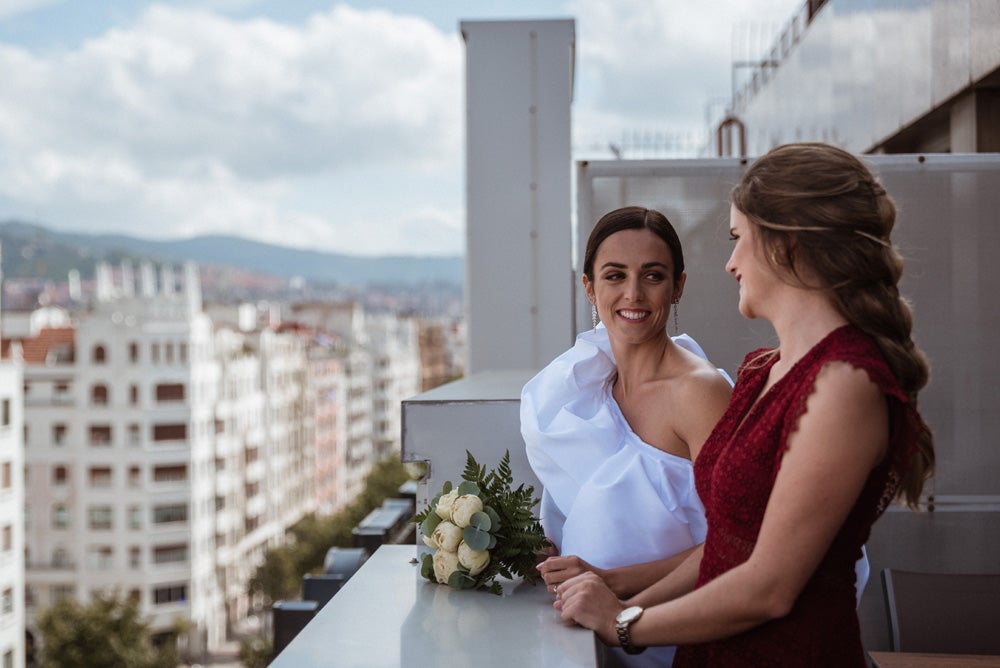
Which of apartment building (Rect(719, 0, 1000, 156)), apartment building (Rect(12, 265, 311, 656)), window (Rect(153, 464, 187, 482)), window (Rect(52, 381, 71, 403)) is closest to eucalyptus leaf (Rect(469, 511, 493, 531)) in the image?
apartment building (Rect(719, 0, 1000, 156))

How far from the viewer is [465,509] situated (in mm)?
2146

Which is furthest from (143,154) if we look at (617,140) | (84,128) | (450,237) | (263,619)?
(617,140)

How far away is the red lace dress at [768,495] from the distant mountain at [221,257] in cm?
11872

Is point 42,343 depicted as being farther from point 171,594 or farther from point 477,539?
point 477,539

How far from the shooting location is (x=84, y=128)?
164m

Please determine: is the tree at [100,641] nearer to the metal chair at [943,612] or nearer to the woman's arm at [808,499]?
the metal chair at [943,612]

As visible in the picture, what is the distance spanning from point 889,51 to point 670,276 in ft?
18.3

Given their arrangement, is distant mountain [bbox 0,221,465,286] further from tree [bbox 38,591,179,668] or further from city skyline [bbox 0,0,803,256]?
tree [bbox 38,591,179,668]

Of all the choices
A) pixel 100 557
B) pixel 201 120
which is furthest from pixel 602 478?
pixel 201 120

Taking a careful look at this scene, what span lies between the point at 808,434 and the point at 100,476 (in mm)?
59263

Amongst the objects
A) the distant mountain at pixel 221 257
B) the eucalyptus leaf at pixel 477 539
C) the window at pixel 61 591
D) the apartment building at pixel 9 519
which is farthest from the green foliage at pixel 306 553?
the distant mountain at pixel 221 257

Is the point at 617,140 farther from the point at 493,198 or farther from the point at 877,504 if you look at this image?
the point at 877,504

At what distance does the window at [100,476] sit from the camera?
55.8 meters

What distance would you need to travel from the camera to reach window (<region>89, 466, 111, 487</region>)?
5584 cm
